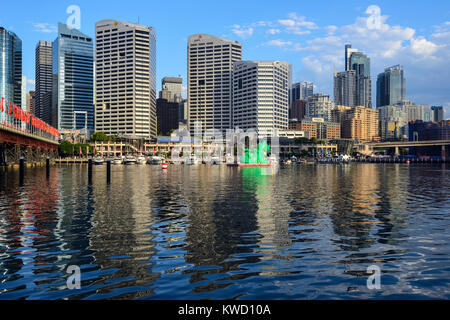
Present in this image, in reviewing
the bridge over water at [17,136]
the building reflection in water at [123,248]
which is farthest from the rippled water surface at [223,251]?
the bridge over water at [17,136]

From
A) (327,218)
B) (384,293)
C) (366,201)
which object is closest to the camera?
(384,293)

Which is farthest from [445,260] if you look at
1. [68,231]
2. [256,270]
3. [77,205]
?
[77,205]

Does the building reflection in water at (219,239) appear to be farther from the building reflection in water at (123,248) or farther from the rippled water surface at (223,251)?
the building reflection in water at (123,248)

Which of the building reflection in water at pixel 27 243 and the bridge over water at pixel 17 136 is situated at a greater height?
the bridge over water at pixel 17 136

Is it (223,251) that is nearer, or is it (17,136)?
(223,251)

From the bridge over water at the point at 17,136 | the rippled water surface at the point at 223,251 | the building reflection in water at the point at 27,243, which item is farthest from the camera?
the bridge over water at the point at 17,136

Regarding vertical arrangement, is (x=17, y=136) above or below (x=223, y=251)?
above

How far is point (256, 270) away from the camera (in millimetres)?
15156

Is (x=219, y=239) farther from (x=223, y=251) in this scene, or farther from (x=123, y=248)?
(x=123, y=248)

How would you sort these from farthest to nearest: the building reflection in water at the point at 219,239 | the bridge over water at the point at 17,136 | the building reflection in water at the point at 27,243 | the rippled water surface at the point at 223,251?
the bridge over water at the point at 17,136, the building reflection in water at the point at 219,239, the building reflection in water at the point at 27,243, the rippled water surface at the point at 223,251

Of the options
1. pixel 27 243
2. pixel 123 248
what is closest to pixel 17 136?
pixel 27 243
